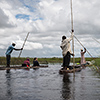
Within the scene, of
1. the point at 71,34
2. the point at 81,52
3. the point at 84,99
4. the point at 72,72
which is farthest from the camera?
the point at 81,52

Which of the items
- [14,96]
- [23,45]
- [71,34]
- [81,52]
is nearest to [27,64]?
[23,45]

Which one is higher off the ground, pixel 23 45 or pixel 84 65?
pixel 23 45

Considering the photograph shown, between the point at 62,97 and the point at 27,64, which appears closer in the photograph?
the point at 62,97

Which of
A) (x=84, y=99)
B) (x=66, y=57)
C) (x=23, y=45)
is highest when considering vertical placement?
(x=23, y=45)

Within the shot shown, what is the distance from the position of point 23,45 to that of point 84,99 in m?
14.5

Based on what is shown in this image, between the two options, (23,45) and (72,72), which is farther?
(23,45)

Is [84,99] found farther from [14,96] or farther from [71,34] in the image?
[71,34]

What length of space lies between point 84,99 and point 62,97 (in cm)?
56

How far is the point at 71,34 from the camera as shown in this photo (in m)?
11.3

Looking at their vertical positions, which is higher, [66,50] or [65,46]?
[65,46]

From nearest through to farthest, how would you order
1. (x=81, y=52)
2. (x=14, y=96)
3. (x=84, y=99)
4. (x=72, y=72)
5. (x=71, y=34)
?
(x=84, y=99), (x=14, y=96), (x=71, y=34), (x=72, y=72), (x=81, y=52)

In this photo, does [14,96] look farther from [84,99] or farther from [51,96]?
[84,99]

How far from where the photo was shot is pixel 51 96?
4.80 m

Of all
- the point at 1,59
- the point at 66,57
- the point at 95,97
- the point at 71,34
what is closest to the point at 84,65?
the point at 66,57
